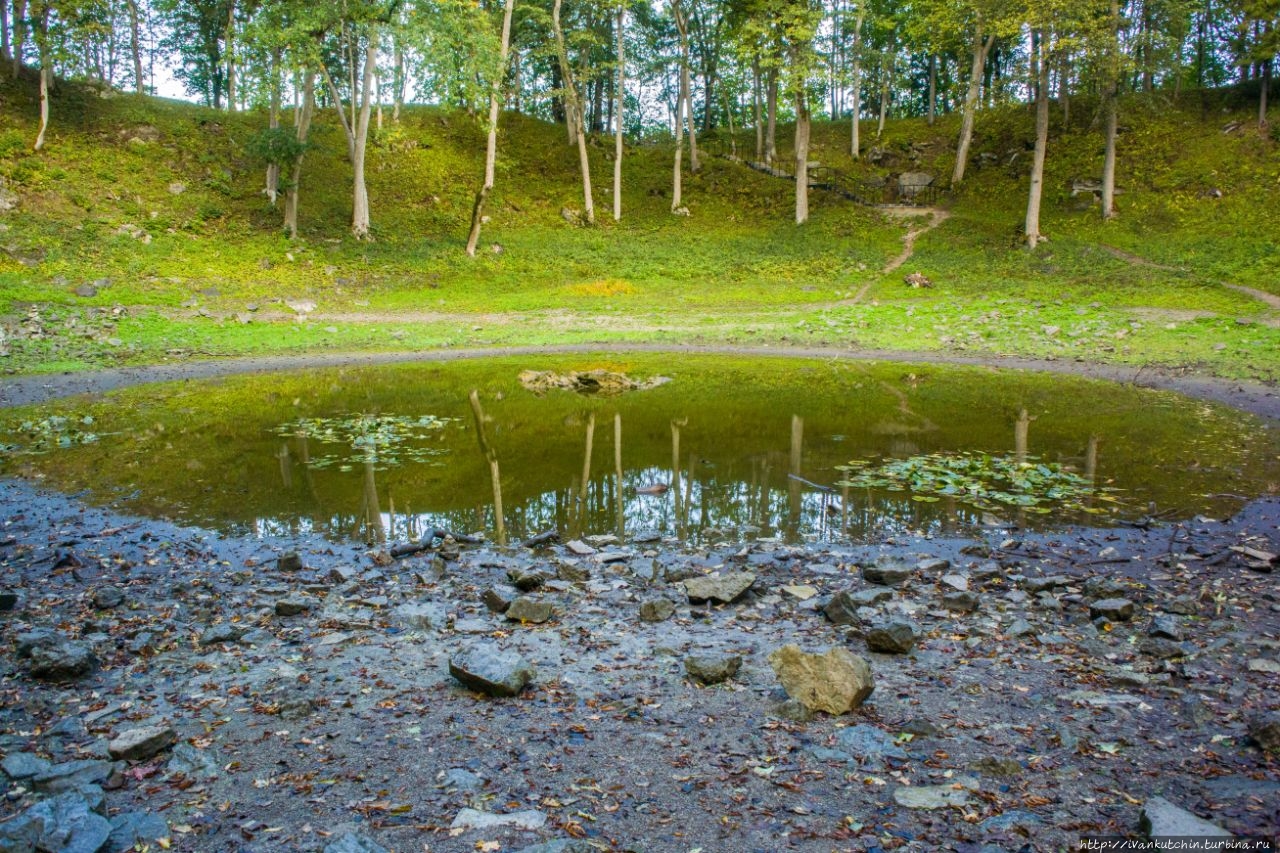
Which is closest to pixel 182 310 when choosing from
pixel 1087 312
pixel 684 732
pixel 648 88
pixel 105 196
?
pixel 105 196

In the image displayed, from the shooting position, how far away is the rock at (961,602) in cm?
570

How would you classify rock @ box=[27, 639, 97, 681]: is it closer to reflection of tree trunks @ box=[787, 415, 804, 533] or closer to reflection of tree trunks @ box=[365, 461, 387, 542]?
reflection of tree trunks @ box=[365, 461, 387, 542]

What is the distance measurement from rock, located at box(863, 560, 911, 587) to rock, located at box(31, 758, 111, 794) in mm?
5142

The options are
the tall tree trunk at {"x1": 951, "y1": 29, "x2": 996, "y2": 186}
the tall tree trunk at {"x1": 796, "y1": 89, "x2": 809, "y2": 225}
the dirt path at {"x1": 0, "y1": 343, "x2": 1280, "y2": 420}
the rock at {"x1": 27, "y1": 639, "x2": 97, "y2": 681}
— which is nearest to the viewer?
the rock at {"x1": 27, "y1": 639, "x2": 97, "y2": 681}

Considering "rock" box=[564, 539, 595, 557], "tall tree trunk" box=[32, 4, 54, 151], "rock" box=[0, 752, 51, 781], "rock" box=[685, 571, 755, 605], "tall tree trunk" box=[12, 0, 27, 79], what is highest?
"tall tree trunk" box=[12, 0, 27, 79]

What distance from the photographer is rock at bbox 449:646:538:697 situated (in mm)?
4438

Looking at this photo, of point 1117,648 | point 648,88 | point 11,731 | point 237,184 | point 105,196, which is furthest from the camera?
point 648,88

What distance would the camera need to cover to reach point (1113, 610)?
5.46 metres

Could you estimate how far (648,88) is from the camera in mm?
62188

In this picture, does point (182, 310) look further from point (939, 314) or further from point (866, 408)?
Result: point (939, 314)

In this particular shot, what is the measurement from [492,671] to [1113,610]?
4.25 metres

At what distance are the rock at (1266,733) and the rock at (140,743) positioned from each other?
0.45 m

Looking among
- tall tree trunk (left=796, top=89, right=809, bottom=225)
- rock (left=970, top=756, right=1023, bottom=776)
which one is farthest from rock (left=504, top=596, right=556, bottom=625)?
tall tree trunk (left=796, top=89, right=809, bottom=225)

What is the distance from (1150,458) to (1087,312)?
14948mm
